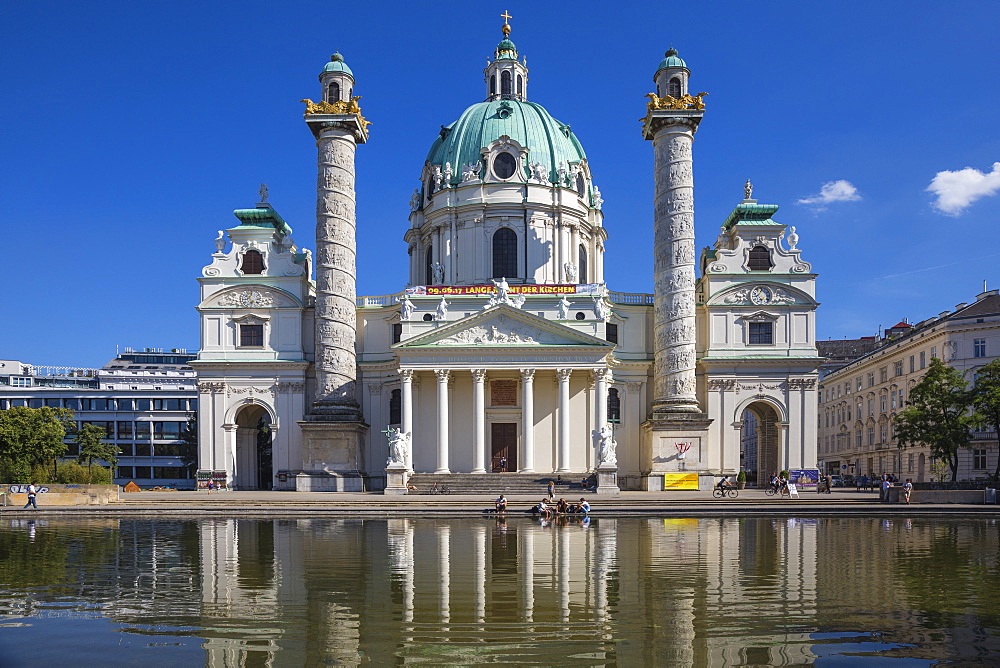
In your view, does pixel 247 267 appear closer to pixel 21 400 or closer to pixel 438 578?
pixel 438 578

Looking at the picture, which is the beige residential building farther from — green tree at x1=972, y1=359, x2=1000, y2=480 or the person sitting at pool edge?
the person sitting at pool edge

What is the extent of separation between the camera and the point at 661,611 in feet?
42.4

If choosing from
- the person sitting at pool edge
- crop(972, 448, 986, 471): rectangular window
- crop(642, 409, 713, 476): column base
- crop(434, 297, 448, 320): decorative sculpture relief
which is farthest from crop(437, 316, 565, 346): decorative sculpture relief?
crop(972, 448, 986, 471): rectangular window

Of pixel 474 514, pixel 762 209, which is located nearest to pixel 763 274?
pixel 762 209

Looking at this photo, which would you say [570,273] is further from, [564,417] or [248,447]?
[248,447]

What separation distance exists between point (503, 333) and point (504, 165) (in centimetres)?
1615

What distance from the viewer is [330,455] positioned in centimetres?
5122

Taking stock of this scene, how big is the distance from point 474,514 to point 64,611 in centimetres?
2117

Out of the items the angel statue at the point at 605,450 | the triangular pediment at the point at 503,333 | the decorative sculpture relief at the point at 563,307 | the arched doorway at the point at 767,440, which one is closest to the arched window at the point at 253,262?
the triangular pediment at the point at 503,333

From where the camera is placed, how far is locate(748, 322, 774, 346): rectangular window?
56219 millimetres

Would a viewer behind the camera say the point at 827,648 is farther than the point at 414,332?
No

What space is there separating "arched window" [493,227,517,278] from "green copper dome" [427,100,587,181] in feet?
18.7

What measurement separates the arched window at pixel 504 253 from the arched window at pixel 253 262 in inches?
620

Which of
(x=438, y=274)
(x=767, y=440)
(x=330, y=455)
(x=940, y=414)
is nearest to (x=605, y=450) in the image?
(x=330, y=455)
